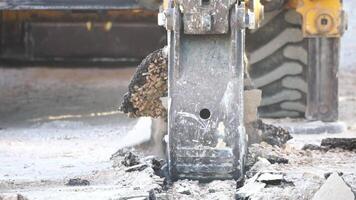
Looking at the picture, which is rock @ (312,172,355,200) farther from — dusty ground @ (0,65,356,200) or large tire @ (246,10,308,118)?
large tire @ (246,10,308,118)

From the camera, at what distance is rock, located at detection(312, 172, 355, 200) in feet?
14.2

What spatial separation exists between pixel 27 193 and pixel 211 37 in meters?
1.20

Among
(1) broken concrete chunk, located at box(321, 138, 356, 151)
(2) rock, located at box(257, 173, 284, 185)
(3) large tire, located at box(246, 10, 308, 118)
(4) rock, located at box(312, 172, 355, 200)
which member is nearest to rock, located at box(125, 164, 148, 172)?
(2) rock, located at box(257, 173, 284, 185)

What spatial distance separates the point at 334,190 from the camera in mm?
4430

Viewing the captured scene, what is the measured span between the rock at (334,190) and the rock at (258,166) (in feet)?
1.74

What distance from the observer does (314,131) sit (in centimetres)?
785

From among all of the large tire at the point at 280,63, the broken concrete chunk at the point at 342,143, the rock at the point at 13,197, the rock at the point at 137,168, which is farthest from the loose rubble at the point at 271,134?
the large tire at the point at 280,63

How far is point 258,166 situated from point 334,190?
2.63 ft

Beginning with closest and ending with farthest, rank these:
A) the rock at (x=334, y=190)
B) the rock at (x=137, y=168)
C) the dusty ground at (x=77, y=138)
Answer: the rock at (x=334, y=190)
the dusty ground at (x=77, y=138)
the rock at (x=137, y=168)

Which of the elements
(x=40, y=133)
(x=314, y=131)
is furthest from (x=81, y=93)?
(x=314, y=131)

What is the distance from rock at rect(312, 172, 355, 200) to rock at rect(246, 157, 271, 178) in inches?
20.9

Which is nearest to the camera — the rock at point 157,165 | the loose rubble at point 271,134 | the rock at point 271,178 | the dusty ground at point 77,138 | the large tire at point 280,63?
the rock at point 271,178

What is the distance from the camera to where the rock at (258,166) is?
199 inches

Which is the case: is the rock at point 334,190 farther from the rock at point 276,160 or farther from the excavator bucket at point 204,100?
the rock at point 276,160
